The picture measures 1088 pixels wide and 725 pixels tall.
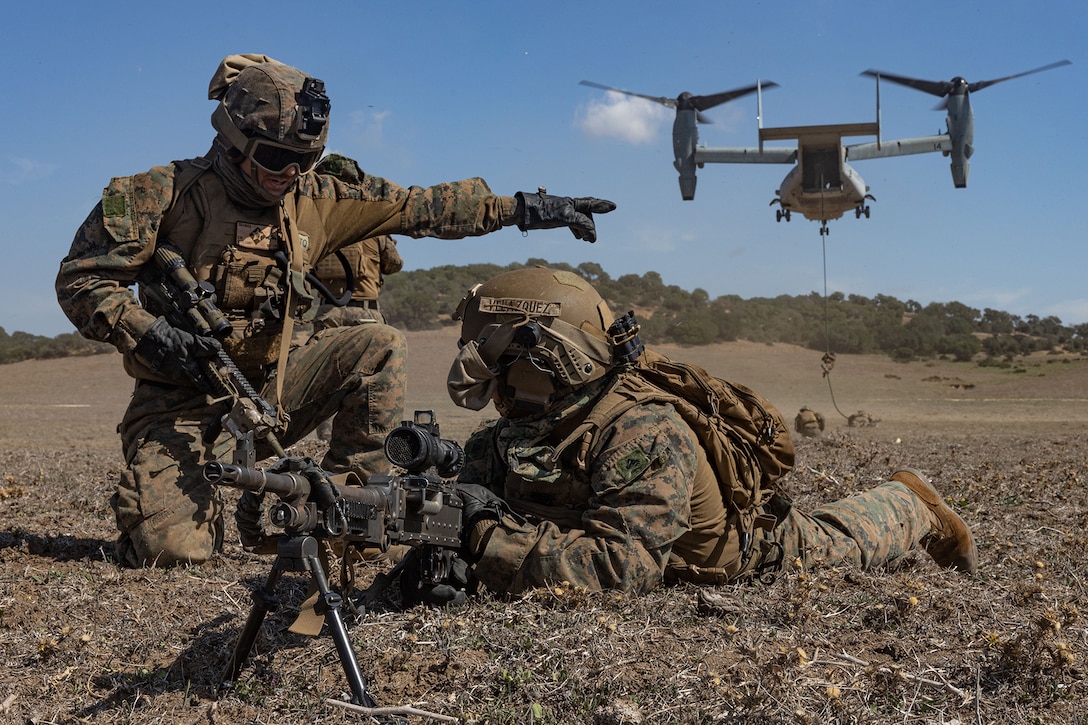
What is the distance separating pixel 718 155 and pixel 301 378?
31.4m

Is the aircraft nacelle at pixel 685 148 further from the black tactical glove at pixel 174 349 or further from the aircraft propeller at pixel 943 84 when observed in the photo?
the black tactical glove at pixel 174 349

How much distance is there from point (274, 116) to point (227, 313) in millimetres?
1120

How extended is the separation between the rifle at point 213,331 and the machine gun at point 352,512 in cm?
178

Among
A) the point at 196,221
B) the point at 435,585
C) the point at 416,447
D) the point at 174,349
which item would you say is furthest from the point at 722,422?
the point at 196,221

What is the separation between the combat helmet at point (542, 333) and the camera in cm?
438

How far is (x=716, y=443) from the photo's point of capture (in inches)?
179

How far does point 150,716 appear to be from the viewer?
11.0ft

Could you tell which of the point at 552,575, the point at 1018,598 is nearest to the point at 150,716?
the point at 552,575

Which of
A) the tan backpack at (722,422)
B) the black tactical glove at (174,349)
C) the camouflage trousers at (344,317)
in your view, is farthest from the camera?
the camouflage trousers at (344,317)

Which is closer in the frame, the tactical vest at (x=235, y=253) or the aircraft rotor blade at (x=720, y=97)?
the tactical vest at (x=235, y=253)

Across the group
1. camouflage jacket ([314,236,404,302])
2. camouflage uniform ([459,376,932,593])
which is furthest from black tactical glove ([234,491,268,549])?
camouflage jacket ([314,236,404,302])

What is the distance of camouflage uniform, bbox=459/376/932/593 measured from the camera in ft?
13.7

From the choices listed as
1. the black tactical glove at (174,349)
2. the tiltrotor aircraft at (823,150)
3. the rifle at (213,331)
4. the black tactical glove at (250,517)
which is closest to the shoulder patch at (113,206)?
the rifle at (213,331)

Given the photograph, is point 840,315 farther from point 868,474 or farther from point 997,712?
point 997,712
